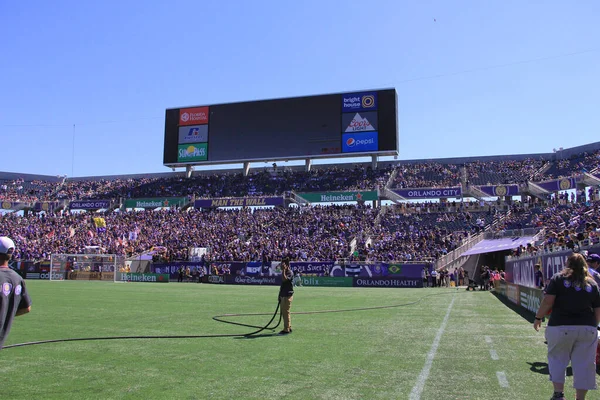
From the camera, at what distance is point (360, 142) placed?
56.2m

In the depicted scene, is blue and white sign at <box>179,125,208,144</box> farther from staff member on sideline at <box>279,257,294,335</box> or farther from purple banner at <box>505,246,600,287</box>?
staff member on sideline at <box>279,257,294,335</box>

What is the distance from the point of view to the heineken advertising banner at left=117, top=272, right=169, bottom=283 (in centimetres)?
4503

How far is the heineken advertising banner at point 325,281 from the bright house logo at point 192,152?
2535 centimetres

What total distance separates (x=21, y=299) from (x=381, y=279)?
3622 cm

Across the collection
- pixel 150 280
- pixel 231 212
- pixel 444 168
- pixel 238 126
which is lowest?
pixel 150 280

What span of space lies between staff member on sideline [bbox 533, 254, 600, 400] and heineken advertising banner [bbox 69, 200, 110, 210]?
213ft

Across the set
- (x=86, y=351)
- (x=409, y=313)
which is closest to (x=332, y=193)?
(x=409, y=313)

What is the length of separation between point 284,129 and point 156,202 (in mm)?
18151

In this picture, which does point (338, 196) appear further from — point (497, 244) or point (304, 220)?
point (497, 244)

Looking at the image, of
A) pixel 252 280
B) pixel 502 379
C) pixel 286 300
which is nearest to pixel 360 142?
pixel 252 280

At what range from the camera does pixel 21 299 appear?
18.3 ft

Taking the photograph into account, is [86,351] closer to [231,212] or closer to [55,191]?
[231,212]

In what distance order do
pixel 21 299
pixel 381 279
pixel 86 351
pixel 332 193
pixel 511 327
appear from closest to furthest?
pixel 21 299 → pixel 86 351 → pixel 511 327 → pixel 381 279 → pixel 332 193

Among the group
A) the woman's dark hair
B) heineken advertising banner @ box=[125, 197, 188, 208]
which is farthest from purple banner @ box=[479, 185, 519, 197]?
the woman's dark hair
